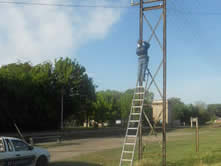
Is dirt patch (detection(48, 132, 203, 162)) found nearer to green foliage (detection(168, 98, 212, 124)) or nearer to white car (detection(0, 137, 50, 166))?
white car (detection(0, 137, 50, 166))

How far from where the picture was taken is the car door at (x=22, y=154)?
34.6 ft

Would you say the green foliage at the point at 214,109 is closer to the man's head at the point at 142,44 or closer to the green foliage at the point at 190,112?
the green foliage at the point at 190,112

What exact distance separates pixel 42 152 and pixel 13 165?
72.6 inches

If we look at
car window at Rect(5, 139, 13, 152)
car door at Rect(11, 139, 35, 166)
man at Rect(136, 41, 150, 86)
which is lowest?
car door at Rect(11, 139, 35, 166)

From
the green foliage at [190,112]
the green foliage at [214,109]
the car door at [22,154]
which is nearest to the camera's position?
the car door at [22,154]

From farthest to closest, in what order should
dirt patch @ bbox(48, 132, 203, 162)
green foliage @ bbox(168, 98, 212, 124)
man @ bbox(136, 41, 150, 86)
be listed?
green foliage @ bbox(168, 98, 212, 124), dirt patch @ bbox(48, 132, 203, 162), man @ bbox(136, 41, 150, 86)

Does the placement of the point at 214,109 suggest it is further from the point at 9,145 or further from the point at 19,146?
the point at 9,145

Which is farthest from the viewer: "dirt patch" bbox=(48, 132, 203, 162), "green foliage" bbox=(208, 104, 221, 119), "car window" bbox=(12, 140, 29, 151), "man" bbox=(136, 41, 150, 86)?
"green foliage" bbox=(208, 104, 221, 119)

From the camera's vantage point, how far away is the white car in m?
10.0

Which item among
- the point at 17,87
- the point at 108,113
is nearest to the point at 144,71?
the point at 17,87

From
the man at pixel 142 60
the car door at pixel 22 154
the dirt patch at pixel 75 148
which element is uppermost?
the man at pixel 142 60

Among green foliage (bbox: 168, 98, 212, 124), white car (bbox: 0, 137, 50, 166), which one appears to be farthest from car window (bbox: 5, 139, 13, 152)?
green foliage (bbox: 168, 98, 212, 124)

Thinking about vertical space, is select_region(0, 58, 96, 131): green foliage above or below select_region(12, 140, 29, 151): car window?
above

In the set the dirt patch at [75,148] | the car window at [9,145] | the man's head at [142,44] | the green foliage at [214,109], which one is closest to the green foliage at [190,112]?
the green foliage at [214,109]
